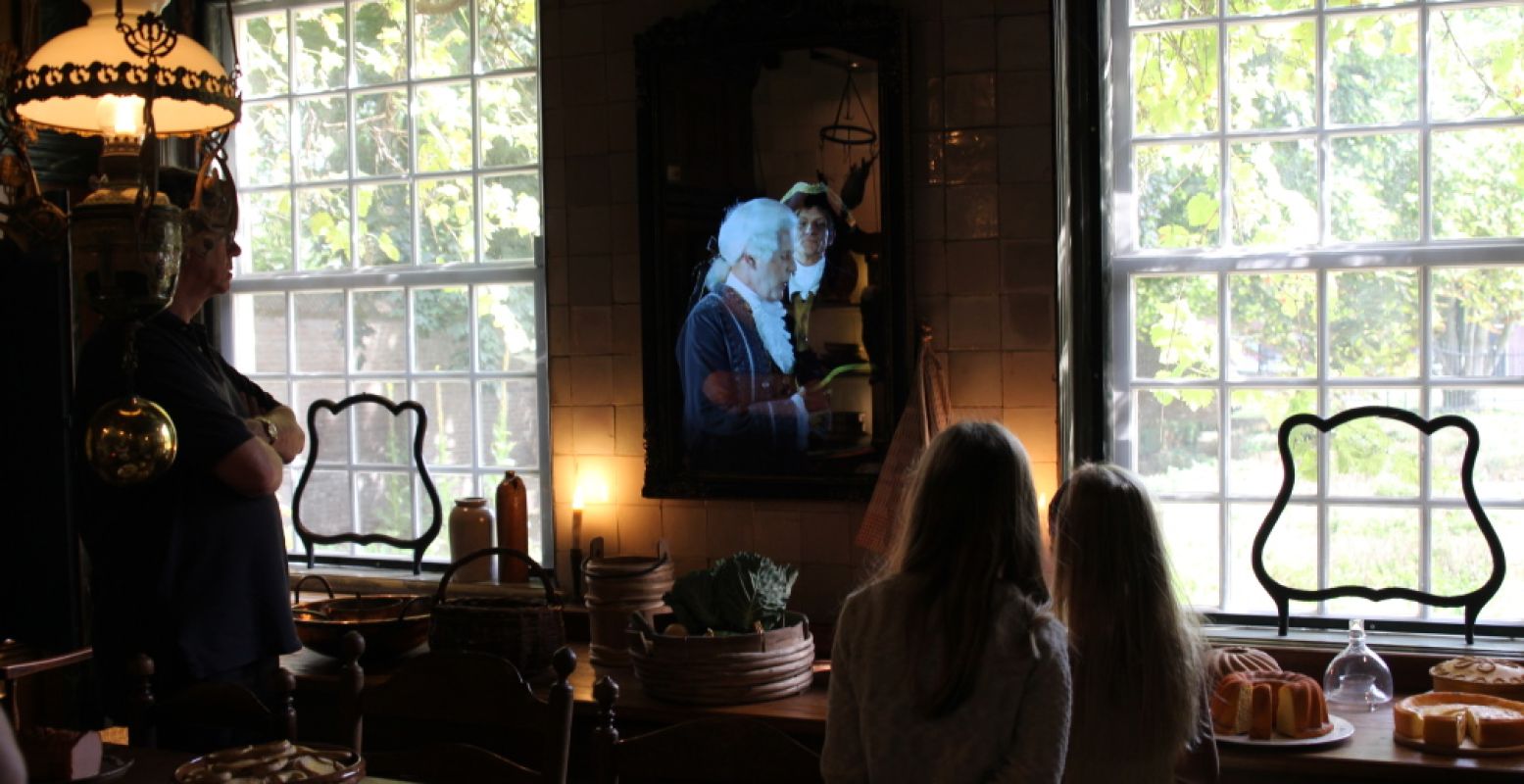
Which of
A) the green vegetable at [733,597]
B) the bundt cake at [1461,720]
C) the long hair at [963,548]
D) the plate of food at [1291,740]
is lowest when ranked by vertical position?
the plate of food at [1291,740]

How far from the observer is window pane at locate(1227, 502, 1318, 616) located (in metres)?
3.40

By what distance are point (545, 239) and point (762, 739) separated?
221cm

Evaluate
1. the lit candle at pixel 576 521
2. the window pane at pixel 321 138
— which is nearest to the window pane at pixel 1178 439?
the lit candle at pixel 576 521

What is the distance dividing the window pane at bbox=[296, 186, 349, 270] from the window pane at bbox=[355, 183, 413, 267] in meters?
0.07

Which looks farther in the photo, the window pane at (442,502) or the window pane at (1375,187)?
the window pane at (442,502)

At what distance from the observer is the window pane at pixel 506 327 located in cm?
417

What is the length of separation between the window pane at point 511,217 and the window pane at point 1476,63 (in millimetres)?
2418

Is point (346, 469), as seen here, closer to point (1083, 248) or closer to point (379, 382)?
point (379, 382)

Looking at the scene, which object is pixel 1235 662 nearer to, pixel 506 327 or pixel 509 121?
pixel 506 327

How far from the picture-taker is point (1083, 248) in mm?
3529

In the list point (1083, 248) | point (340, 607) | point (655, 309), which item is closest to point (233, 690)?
point (340, 607)

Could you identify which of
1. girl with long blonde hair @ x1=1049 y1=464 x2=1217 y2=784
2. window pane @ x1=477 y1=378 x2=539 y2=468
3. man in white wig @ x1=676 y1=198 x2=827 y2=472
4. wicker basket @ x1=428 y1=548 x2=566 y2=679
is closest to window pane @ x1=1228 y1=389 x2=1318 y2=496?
man in white wig @ x1=676 y1=198 x2=827 y2=472

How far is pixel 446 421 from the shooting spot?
4.29 meters

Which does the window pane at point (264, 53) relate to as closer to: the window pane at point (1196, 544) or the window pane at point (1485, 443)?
the window pane at point (1196, 544)
